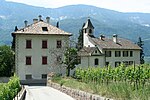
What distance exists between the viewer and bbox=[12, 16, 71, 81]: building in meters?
58.9

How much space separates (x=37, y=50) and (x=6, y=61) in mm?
6129

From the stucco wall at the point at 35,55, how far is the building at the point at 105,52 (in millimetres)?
8281

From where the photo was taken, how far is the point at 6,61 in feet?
203

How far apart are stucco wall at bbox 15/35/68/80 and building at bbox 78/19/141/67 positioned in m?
8.28

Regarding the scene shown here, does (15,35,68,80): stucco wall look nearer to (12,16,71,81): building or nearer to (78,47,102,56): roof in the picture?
(12,16,71,81): building

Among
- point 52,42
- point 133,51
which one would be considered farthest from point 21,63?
point 133,51

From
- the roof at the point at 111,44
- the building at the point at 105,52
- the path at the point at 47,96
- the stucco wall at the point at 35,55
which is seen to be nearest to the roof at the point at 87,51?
the building at the point at 105,52

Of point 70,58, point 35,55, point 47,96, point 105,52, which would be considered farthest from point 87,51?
point 47,96

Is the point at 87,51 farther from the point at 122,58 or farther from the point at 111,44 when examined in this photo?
the point at 122,58

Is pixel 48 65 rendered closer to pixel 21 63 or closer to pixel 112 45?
pixel 21 63

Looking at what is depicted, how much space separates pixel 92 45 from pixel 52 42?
1645cm

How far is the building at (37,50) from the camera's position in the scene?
5894 centimetres

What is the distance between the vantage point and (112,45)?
74750mm

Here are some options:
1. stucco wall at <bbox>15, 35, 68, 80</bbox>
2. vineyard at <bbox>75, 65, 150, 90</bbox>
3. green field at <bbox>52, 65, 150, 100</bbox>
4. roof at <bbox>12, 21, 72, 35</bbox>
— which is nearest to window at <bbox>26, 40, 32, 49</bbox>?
stucco wall at <bbox>15, 35, 68, 80</bbox>
